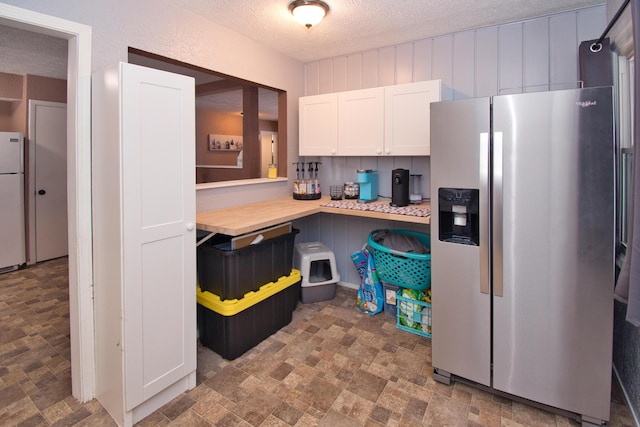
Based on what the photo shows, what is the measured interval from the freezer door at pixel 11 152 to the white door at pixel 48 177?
0.18 m

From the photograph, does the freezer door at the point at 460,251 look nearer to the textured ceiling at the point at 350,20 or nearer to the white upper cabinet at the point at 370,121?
the white upper cabinet at the point at 370,121

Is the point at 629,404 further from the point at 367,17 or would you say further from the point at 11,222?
the point at 11,222

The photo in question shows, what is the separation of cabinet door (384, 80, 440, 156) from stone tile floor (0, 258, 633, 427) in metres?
1.38

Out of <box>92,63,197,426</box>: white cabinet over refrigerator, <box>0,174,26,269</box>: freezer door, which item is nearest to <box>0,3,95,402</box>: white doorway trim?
<box>92,63,197,426</box>: white cabinet over refrigerator

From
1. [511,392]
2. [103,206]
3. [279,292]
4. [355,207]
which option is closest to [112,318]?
[103,206]

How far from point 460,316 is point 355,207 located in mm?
1118

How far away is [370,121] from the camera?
112 inches

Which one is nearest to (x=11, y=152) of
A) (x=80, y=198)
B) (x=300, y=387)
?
(x=80, y=198)

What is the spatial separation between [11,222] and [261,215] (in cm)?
364

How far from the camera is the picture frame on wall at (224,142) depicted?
7.00 metres

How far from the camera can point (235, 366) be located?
2.14 m

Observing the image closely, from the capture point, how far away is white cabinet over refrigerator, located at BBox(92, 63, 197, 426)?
1560mm

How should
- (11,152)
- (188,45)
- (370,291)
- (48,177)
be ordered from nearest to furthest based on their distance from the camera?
(188,45) → (370,291) → (11,152) → (48,177)

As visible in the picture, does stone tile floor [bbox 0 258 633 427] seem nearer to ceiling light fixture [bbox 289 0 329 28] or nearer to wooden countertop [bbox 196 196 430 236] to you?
wooden countertop [bbox 196 196 430 236]
